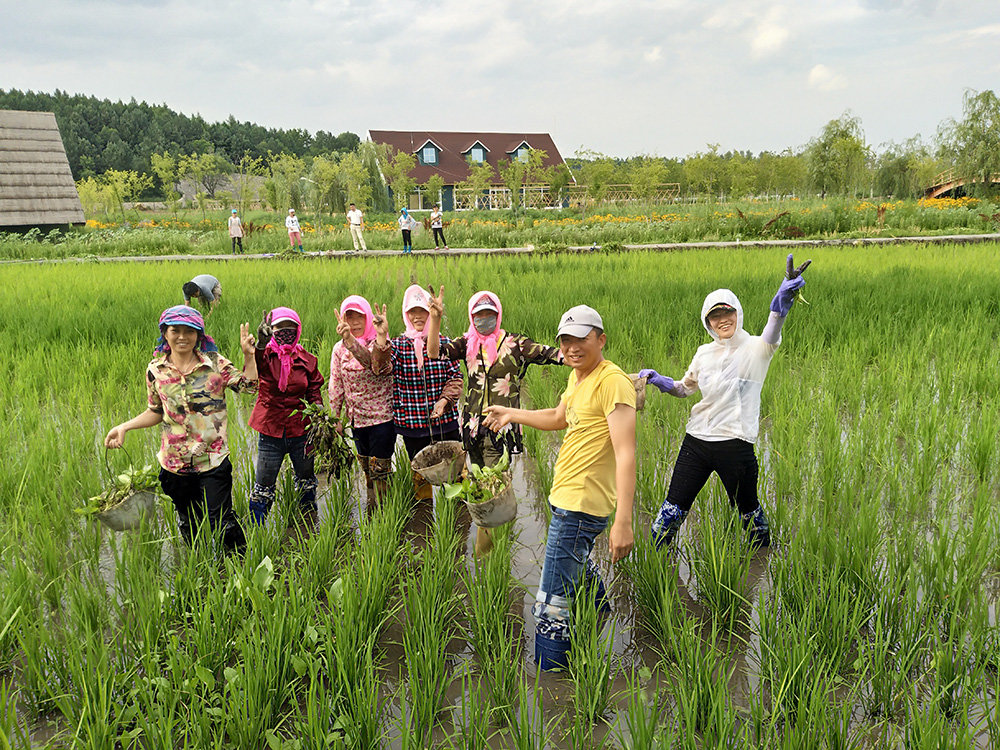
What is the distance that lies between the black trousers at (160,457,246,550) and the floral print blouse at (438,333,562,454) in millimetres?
1167

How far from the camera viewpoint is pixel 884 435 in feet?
11.8

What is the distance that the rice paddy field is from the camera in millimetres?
1747

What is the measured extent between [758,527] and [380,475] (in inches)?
76.9

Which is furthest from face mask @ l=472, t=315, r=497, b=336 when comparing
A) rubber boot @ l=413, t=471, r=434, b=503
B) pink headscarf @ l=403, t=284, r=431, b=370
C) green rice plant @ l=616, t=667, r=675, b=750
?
green rice plant @ l=616, t=667, r=675, b=750

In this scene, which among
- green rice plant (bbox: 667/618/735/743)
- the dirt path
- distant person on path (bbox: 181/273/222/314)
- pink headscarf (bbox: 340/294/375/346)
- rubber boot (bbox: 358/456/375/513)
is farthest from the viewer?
the dirt path

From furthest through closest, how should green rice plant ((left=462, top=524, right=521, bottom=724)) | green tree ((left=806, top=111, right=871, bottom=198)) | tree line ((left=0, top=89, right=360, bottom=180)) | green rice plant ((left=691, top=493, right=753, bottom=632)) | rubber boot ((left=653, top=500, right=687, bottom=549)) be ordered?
tree line ((left=0, top=89, right=360, bottom=180))
green tree ((left=806, top=111, right=871, bottom=198))
rubber boot ((left=653, top=500, right=687, bottom=549))
green rice plant ((left=691, top=493, right=753, bottom=632))
green rice plant ((left=462, top=524, right=521, bottom=724))

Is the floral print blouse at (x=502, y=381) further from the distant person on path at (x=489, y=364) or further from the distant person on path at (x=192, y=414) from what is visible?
the distant person on path at (x=192, y=414)

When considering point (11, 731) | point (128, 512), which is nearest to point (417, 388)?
point (128, 512)

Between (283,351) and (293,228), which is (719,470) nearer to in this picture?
(283,351)

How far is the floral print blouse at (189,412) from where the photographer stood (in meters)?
2.67

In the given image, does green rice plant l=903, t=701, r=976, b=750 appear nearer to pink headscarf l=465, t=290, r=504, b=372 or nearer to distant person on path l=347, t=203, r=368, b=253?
pink headscarf l=465, t=290, r=504, b=372

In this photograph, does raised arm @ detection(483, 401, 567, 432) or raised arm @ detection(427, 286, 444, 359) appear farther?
raised arm @ detection(427, 286, 444, 359)

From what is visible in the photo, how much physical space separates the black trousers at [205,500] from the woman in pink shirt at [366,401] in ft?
2.34

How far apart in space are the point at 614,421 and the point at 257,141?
78.8 meters
